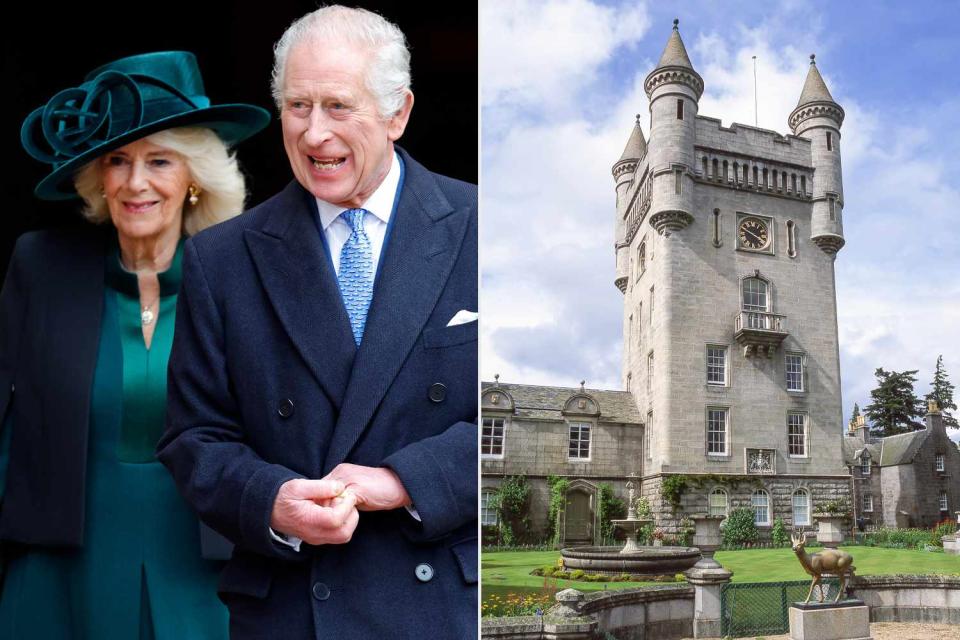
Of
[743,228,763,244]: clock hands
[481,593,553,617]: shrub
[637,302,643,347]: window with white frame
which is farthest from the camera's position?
[743,228,763,244]: clock hands

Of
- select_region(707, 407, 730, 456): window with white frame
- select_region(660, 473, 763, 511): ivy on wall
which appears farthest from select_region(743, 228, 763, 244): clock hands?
select_region(660, 473, 763, 511): ivy on wall

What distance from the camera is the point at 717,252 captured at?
19.0 feet

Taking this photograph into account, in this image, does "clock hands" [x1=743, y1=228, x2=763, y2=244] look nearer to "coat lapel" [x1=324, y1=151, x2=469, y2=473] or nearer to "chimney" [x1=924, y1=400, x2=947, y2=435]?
"chimney" [x1=924, y1=400, x2=947, y2=435]

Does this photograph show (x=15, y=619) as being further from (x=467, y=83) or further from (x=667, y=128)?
(x=667, y=128)

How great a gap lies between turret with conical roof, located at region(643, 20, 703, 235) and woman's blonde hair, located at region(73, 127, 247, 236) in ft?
12.0

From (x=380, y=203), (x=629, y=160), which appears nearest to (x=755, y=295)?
(x=629, y=160)

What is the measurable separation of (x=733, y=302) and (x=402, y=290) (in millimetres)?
3846

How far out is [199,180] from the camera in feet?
7.44

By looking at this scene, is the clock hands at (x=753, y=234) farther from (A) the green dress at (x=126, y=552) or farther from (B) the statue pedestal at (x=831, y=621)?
(A) the green dress at (x=126, y=552)

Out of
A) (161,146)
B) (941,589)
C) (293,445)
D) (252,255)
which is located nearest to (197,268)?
(252,255)

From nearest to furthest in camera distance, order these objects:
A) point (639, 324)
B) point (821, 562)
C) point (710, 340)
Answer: point (821, 562) → point (639, 324) → point (710, 340)

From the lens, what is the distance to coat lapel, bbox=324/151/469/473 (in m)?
2.15

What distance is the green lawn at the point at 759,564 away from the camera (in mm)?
5027

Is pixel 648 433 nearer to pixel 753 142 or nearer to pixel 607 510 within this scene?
pixel 607 510
